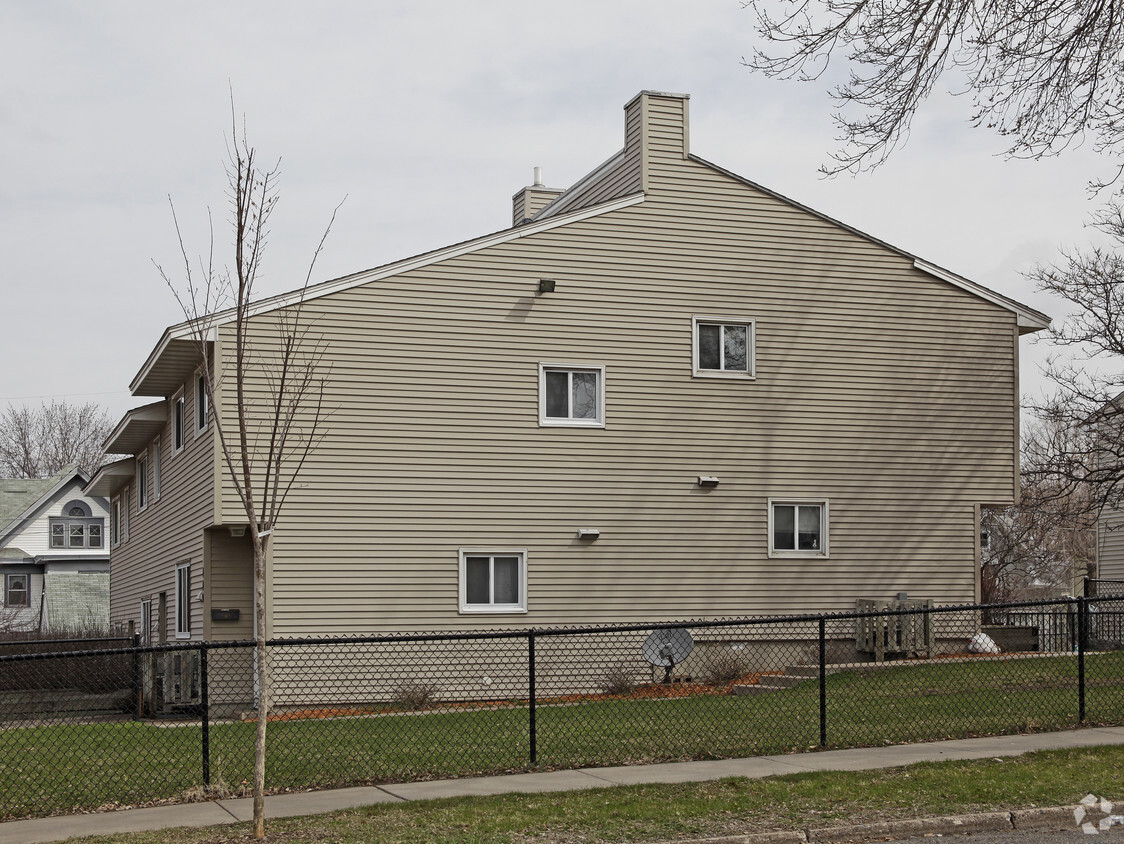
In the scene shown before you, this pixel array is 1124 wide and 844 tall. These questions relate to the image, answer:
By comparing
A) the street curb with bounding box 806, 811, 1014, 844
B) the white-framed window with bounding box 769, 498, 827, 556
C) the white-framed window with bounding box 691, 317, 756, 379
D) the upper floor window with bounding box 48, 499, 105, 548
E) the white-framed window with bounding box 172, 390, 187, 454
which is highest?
the white-framed window with bounding box 691, 317, 756, 379

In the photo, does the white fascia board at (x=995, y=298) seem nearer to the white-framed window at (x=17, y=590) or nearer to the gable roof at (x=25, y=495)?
the gable roof at (x=25, y=495)

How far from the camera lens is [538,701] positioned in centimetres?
1764

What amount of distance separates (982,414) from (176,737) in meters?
15.2

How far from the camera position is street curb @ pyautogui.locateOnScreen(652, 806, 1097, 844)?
8.20 m

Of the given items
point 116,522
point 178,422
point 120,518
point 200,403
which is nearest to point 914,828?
point 200,403

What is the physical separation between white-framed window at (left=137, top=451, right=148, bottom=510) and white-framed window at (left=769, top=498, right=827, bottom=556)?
46.8ft

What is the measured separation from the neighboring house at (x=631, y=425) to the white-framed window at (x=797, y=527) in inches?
1.7

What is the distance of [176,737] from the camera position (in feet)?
50.2

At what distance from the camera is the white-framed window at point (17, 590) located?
2025 inches

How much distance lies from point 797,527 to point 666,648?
147 inches

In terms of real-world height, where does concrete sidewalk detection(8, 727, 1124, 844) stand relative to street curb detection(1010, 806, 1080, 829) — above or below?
below

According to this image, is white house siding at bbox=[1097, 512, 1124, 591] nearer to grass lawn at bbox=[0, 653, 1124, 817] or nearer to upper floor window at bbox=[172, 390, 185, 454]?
grass lawn at bbox=[0, 653, 1124, 817]

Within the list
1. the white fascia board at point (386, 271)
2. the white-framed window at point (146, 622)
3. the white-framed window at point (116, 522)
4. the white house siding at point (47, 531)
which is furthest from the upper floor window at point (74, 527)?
the white fascia board at point (386, 271)

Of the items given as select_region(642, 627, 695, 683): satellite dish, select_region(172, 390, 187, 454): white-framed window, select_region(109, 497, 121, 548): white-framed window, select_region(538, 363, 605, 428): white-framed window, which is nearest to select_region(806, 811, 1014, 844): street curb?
select_region(642, 627, 695, 683): satellite dish
